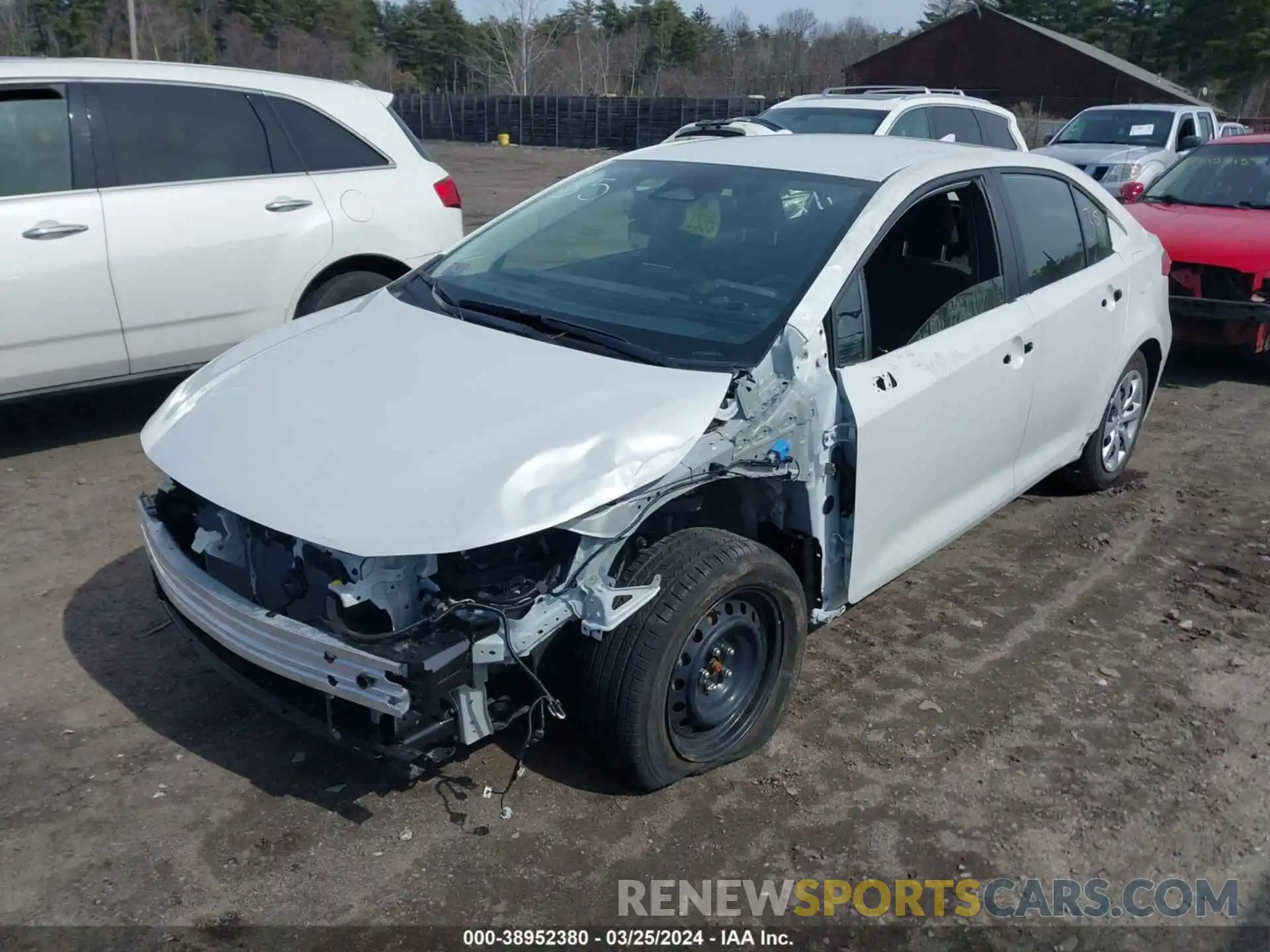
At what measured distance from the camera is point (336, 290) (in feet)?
21.0

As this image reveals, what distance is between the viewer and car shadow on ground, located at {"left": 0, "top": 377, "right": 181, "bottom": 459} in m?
6.09

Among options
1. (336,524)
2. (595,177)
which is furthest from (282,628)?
(595,177)

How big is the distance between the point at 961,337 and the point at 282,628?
258 centimetres

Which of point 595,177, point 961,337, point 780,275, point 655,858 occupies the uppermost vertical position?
point 595,177

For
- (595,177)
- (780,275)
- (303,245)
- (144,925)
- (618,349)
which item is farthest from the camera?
(303,245)

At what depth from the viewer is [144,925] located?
2.77 meters

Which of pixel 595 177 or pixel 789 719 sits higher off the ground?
pixel 595 177

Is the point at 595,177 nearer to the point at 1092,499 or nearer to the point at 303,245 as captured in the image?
the point at 303,245

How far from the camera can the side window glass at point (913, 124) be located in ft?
33.9

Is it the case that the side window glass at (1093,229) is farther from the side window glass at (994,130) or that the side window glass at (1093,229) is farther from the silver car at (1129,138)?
the silver car at (1129,138)

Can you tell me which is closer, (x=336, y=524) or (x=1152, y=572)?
(x=336, y=524)

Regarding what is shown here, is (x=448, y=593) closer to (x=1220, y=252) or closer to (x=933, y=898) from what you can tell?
(x=933, y=898)

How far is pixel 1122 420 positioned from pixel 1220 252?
2778 mm

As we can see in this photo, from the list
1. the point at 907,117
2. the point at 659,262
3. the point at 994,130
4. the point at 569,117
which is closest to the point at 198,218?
the point at 659,262
